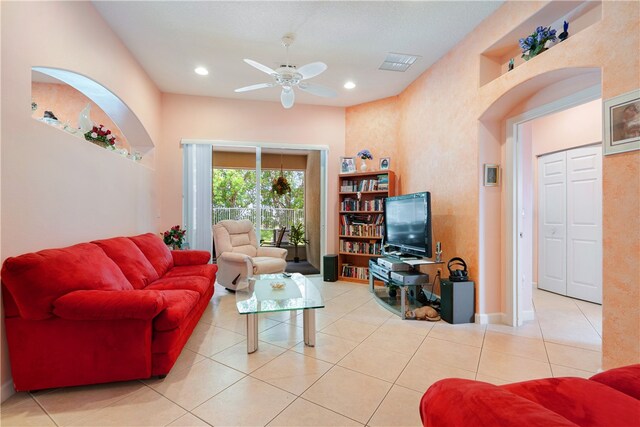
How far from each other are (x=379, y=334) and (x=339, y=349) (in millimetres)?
521

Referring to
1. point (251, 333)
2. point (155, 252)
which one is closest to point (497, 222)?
point (251, 333)

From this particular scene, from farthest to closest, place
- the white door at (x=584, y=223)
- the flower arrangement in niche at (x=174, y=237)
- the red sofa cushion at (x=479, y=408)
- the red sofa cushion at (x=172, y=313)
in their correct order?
the flower arrangement in niche at (x=174, y=237) < the white door at (x=584, y=223) < the red sofa cushion at (x=172, y=313) < the red sofa cushion at (x=479, y=408)

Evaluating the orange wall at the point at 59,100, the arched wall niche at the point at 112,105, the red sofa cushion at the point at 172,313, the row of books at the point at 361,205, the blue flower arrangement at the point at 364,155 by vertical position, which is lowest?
the red sofa cushion at the point at 172,313

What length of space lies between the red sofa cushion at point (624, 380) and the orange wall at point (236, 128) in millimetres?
4080

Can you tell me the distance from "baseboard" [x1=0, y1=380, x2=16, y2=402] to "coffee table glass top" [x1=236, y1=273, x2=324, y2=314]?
54.8 inches

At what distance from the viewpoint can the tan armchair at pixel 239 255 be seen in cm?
375

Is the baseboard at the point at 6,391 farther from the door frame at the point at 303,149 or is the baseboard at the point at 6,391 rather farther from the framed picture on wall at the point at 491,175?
the framed picture on wall at the point at 491,175

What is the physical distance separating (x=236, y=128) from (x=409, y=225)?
10.9 ft

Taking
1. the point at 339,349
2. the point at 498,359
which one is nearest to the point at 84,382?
the point at 339,349

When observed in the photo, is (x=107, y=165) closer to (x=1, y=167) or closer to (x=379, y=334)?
(x=1, y=167)

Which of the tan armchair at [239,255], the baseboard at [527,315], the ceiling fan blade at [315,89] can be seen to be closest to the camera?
the baseboard at [527,315]

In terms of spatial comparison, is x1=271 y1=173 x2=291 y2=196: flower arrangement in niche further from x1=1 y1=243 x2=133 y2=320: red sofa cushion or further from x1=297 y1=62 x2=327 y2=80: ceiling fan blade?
x1=1 y1=243 x2=133 y2=320: red sofa cushion

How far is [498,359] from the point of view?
86.1 inches

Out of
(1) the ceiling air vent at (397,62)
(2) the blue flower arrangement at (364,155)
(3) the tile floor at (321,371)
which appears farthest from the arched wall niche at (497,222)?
(2) the blue flower arrangement at (364,155)
